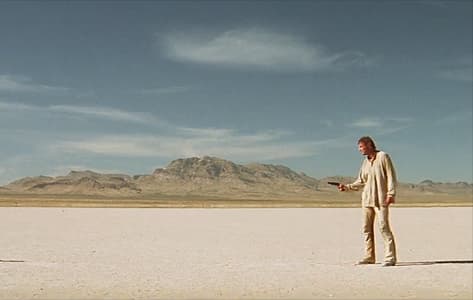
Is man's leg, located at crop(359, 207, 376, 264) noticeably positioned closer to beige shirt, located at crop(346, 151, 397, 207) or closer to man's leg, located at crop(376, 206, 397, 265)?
beige shirt, located at crop(346, 151, 397, 207)

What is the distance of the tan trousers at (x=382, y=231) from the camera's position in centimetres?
945

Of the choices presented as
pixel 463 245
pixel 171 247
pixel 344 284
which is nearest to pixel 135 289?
pixel 344 284

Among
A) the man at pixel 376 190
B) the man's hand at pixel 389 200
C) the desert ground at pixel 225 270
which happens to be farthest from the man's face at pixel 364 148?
the desert ground at pixel 225 270

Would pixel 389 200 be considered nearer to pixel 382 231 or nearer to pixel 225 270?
pixel 382 231

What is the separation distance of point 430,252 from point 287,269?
4460 millimetres

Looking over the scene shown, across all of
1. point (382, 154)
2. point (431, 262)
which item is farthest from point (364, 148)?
point (431, 262)

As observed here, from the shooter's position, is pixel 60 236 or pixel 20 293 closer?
pixel 20 293

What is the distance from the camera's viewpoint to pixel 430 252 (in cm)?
1245

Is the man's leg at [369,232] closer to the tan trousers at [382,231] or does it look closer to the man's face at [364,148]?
the tan trousers at [382,231]

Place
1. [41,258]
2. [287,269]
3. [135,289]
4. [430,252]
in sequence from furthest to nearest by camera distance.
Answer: [430,252] → [41,258] → [287,269] → [135,289]

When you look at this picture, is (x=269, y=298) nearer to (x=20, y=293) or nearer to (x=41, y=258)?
(x=20, y=293)

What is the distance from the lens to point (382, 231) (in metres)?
9.52

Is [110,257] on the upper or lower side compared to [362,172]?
Answer: lower

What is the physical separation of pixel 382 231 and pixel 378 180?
0.79 m
